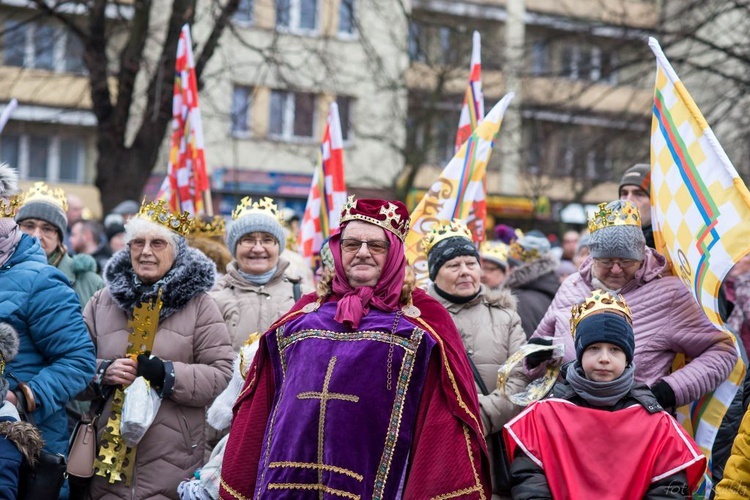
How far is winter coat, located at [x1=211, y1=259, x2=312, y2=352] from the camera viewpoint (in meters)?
6.42

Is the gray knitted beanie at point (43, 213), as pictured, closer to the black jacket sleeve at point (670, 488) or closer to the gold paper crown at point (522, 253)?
the gold paper crown at point (522, 253)

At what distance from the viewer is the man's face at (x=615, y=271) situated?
543 cm

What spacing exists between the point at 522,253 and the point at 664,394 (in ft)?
12.2

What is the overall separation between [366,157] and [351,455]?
25178 millimetres

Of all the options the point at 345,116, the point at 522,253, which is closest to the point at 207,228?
the point at 522,253

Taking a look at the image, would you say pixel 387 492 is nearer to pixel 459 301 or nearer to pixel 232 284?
pixel 459 301

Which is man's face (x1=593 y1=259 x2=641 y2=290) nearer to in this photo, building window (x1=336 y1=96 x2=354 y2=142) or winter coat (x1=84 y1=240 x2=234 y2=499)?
winter coat (x1=84 y1=240 x2=234 y2=499)

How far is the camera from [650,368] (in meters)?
5.30

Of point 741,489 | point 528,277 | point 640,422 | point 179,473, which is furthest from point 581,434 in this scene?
point 528,277

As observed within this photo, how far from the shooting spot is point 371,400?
4.58m

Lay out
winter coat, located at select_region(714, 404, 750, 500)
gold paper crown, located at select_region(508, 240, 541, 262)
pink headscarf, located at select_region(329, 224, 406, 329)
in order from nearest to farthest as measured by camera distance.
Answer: winter coat, located at select_region(714, 404, 750, 500), pink headscarf, located at select_region(329, 224, 406, 329), gold paper crown, located at select_region(508, 240, 541, 262)

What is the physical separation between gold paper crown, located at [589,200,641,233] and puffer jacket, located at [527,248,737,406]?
9.3 inches

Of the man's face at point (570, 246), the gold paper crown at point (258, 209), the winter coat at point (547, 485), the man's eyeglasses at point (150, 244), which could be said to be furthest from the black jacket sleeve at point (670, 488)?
the man's face at point (570, 246)

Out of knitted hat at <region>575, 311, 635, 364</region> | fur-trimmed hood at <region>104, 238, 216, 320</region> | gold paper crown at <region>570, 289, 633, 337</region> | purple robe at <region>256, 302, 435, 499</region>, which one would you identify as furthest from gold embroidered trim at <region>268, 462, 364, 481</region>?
fur-trimmed hood at <region>104, 238, 216, 320</region>
